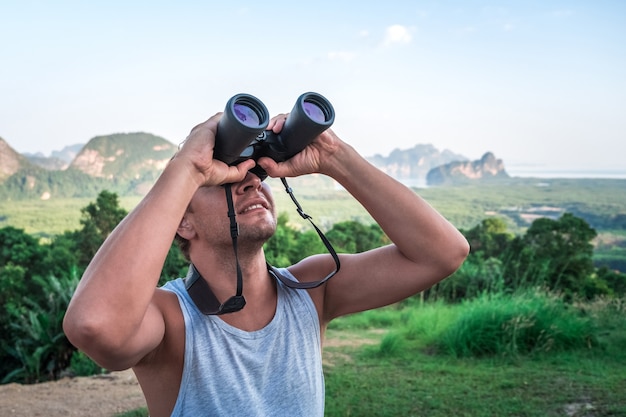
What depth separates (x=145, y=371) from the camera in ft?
6.06

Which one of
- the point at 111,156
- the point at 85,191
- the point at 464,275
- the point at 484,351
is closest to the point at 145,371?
the point at 484,351

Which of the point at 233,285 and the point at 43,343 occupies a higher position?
the point at 233,285

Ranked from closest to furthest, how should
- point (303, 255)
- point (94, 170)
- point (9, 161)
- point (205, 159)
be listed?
point (205, 159) → point (303, 255) → point (9, 161) → point (94, 170)

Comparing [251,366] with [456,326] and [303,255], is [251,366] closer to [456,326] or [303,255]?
[456,326]

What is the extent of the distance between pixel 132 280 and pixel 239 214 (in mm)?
524

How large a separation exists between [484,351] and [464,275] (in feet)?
12.8

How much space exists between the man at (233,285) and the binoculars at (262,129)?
0.12 ft

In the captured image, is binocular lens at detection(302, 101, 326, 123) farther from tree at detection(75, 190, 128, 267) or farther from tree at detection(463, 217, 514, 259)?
tree at detection(463, 217, 514, 259)

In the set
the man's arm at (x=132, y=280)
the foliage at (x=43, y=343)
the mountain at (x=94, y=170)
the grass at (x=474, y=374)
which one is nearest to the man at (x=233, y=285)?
the man's arm at (x=132, y=280)

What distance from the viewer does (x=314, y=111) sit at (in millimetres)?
2000

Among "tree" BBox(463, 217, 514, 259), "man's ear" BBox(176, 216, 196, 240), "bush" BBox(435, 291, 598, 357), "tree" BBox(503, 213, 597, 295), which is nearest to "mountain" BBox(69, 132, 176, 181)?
"tree" BBox(463, 217, 514, 259)

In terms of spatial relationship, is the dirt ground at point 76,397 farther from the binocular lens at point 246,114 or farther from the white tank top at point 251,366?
the binocular lens at point 246,114

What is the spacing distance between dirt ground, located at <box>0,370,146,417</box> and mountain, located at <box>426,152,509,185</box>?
34.5 meters

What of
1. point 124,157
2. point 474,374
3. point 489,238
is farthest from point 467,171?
point 474,374
